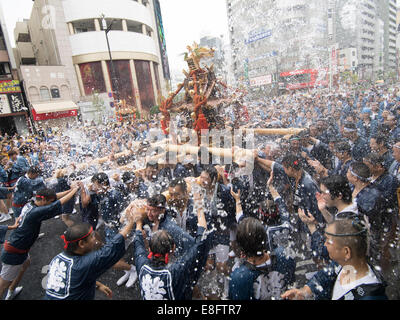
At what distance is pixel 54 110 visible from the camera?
21516mm

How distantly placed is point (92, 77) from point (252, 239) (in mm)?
29178

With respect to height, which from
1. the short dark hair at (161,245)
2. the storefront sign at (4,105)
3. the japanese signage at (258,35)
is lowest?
the short dark hair at (161,245)

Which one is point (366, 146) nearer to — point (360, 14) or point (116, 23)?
point (116, 23)

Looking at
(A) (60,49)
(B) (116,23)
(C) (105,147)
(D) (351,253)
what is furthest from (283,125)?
(B) (116,23)

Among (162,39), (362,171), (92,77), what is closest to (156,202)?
(362,171)

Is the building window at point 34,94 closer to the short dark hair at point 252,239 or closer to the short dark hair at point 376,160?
the short dark hair at point 252,239

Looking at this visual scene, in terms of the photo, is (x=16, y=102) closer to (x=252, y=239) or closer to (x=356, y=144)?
(x=356, y=144)

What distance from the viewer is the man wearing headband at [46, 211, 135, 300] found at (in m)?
1.99

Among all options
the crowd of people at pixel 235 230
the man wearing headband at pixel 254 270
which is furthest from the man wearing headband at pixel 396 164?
the man wearing headband at pixel 254 270

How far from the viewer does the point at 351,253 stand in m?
1.61

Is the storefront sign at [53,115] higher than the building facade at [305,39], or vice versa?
the building facade at [305,39]

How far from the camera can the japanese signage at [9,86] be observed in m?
21.0

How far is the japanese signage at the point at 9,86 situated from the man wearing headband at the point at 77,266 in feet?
87.9

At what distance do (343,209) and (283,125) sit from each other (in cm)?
847
